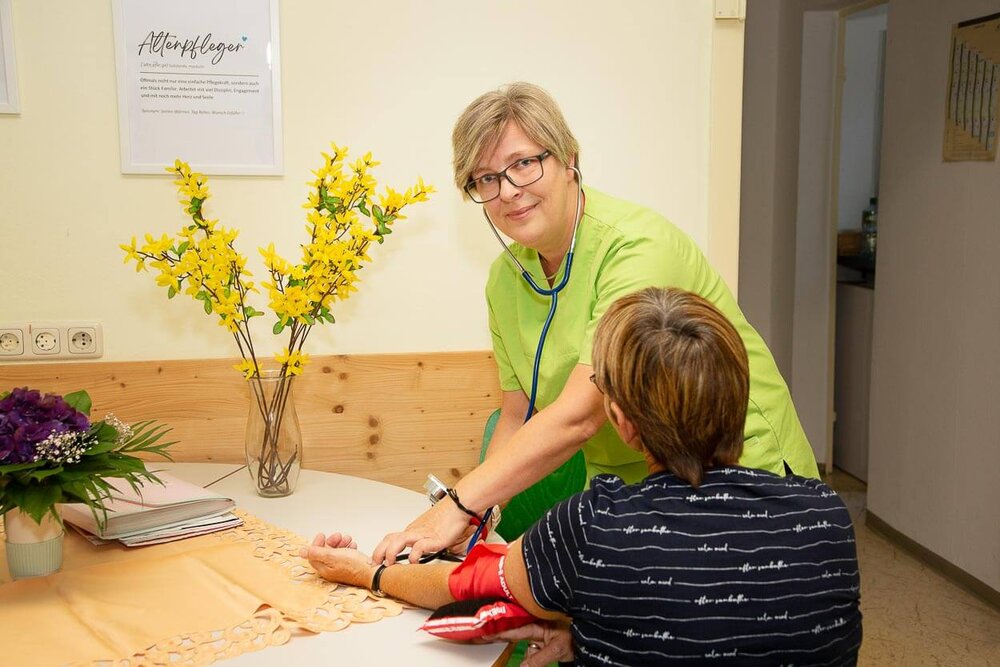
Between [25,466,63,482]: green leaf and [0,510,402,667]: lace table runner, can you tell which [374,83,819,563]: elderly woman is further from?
[25,466,63,482]: green leaf

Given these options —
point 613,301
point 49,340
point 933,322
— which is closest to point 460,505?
point 613,301

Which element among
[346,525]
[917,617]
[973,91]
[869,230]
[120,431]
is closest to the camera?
[120,431]

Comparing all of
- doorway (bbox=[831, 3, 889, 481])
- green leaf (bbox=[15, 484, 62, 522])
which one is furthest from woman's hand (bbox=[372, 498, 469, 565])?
doorway (bbox=[831, 3, 889, 481])

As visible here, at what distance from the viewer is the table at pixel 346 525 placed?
1162 millimetres

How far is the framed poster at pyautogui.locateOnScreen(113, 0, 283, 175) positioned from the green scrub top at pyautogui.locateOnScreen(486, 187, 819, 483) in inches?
29.0

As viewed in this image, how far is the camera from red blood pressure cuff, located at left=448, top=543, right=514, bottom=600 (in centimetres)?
118

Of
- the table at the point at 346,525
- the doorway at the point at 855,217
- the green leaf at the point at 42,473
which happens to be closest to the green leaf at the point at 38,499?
the green leaf at the point at 42,473

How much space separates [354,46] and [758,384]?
47.8 inches

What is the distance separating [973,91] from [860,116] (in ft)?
4.85

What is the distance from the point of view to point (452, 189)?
7.22ft

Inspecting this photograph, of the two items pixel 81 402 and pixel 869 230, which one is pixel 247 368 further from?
pixel 869 230

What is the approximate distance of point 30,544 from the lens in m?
1.35

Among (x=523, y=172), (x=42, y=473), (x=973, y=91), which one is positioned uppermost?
(x=973, y=91)

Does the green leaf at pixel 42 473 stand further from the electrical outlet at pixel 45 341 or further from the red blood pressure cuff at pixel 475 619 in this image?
the electrical outlet at pixel 45 341
